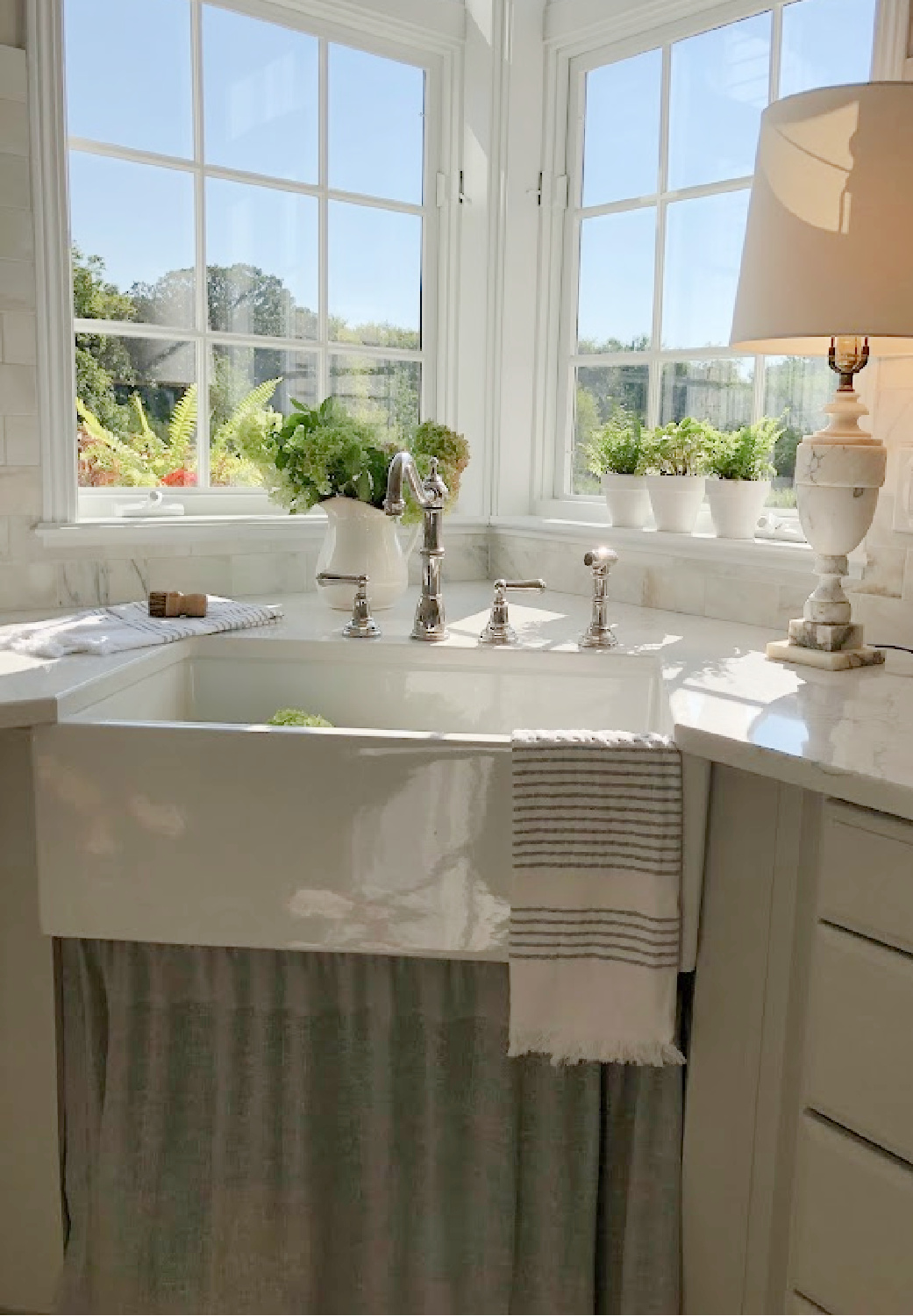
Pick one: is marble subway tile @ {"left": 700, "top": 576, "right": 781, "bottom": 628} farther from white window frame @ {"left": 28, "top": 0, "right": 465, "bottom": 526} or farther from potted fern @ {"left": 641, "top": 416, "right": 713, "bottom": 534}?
white window frame @ {"left": 28, "top": 0, "right": 465, "bottom": 526}

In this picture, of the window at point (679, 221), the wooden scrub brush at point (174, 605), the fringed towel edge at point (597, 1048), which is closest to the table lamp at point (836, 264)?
the window at point (679, 221)

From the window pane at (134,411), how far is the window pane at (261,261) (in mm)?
148

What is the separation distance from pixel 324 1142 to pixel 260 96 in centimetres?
199

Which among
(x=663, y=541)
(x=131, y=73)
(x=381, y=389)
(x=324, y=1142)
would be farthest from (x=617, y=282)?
(x=324, y=1142)

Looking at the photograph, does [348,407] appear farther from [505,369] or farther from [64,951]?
[64,951]

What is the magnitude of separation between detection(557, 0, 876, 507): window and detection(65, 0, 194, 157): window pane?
0.86 m

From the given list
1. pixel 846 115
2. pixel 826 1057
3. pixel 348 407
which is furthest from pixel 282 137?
pixel 826 1057

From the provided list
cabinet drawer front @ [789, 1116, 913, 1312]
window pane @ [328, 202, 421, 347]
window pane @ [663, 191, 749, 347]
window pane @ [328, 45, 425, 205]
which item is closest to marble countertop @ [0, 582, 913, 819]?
cabinet drawer front @ [789, 1116, 913, 1312]

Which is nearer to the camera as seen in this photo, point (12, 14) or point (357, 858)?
point (357, 858)

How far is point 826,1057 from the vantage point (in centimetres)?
124

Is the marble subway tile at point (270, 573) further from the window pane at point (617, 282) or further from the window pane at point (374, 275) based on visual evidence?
the window pane at point (617, 282)

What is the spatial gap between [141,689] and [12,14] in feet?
3.85

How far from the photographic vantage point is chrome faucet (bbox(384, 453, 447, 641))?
1.84 m

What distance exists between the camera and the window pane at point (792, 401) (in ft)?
6.84
